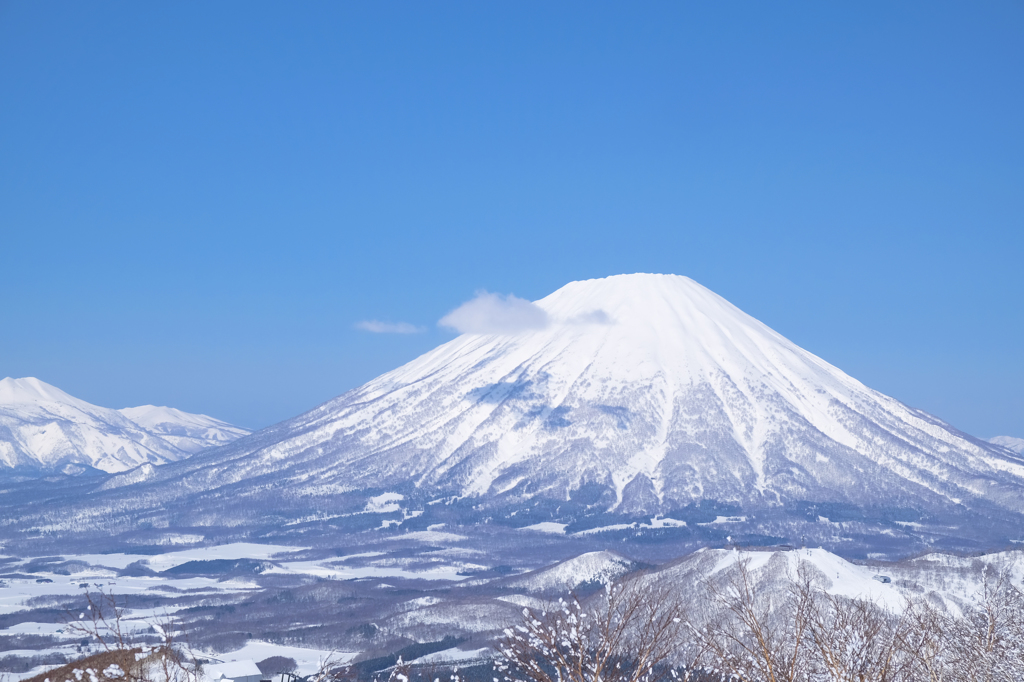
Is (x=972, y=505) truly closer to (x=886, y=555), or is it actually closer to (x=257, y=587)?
(x=886, y=555)

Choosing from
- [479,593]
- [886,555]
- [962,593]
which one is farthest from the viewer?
[886,555]

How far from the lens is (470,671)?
65250mm

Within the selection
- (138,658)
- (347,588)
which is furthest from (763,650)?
(347,588)

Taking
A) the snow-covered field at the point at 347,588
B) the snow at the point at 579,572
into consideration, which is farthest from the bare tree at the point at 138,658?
the snow at the point at 579,572

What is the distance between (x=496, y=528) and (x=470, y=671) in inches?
4788

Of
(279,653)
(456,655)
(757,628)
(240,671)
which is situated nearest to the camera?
(757,628)

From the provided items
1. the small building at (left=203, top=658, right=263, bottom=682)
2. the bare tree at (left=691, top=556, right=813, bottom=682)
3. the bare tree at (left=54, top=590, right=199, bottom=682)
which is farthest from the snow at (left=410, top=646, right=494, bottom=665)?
the bare tree at (left=54, top=590, right=199, bottom=682)

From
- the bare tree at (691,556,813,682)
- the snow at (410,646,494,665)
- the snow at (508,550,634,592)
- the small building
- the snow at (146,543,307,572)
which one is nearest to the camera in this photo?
the bare tree at (691,556,813,682)

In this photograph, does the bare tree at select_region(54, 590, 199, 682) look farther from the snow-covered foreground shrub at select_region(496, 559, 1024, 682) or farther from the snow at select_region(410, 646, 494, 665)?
the snow at select_region(410, 646, 494, 665)

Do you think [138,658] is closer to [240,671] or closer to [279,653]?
[240,671]

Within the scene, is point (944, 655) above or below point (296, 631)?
above

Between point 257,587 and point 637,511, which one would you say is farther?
point 637,511

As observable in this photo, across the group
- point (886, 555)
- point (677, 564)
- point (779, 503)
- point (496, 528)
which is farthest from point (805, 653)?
point (779, 503)

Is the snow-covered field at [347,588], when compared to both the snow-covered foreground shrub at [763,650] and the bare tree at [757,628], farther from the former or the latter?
the snow-covered foreground shrub at [763,650]
